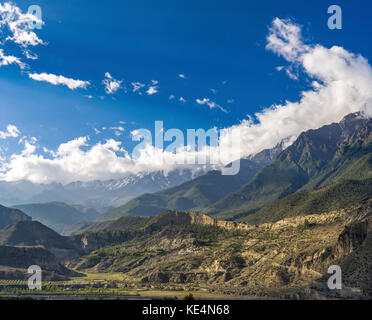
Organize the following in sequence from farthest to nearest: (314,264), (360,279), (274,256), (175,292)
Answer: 1. (274,256)
2. (175,292)
3. (314,264)
4. (360,279)

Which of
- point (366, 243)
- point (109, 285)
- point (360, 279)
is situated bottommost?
point (109, 285)

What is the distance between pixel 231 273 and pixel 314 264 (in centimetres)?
3964

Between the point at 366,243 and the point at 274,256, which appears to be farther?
the point at 274,256

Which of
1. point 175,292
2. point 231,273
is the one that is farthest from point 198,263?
point 175,292

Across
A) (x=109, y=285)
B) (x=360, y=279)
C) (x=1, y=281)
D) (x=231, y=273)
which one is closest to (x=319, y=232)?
(x=231, y=273)

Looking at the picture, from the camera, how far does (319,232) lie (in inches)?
6073

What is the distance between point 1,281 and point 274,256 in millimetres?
119490
